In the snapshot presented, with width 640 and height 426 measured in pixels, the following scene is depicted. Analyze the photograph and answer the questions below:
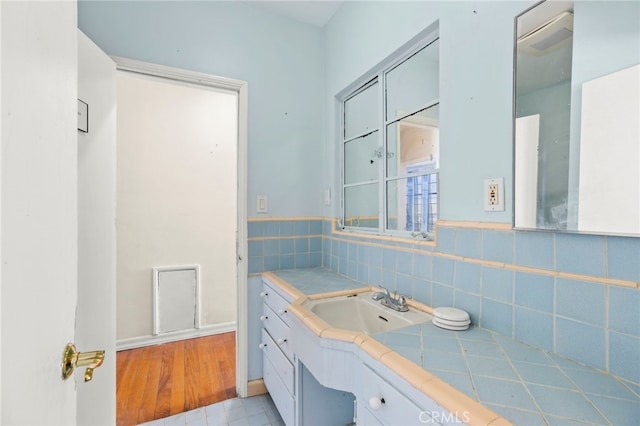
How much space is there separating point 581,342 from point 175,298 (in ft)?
9.50

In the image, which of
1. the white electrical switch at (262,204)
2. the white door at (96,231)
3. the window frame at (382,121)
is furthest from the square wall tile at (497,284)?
the white door at (96,231)

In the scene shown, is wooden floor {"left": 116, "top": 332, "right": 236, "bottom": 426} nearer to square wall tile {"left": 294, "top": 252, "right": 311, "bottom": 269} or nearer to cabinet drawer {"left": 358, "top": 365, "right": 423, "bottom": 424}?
square wall tile {"left": 294, "top": 252, "right": 311, "bottom": 269}

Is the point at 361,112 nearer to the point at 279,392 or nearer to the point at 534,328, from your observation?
the point at 534,328

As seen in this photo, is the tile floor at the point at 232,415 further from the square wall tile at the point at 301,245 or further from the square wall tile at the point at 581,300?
the square wall tile at the point at 581,300

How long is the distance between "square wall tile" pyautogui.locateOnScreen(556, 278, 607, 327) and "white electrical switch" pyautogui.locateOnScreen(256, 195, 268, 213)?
5.42 ft

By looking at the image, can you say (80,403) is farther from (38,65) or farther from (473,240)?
(473,240)

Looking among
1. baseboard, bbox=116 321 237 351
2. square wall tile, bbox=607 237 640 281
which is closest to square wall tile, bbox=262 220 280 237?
baseboard, bbox=116 321 237 351


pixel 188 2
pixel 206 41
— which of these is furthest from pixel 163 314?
pixel 188 2

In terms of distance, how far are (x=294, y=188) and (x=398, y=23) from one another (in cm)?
121

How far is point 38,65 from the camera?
1.48ft

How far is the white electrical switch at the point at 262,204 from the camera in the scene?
2.03 m

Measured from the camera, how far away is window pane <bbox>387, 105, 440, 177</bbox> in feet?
4.51

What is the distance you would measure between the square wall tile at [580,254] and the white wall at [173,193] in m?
2.43

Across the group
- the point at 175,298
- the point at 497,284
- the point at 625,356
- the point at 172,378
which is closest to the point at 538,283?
the point at 497,284
